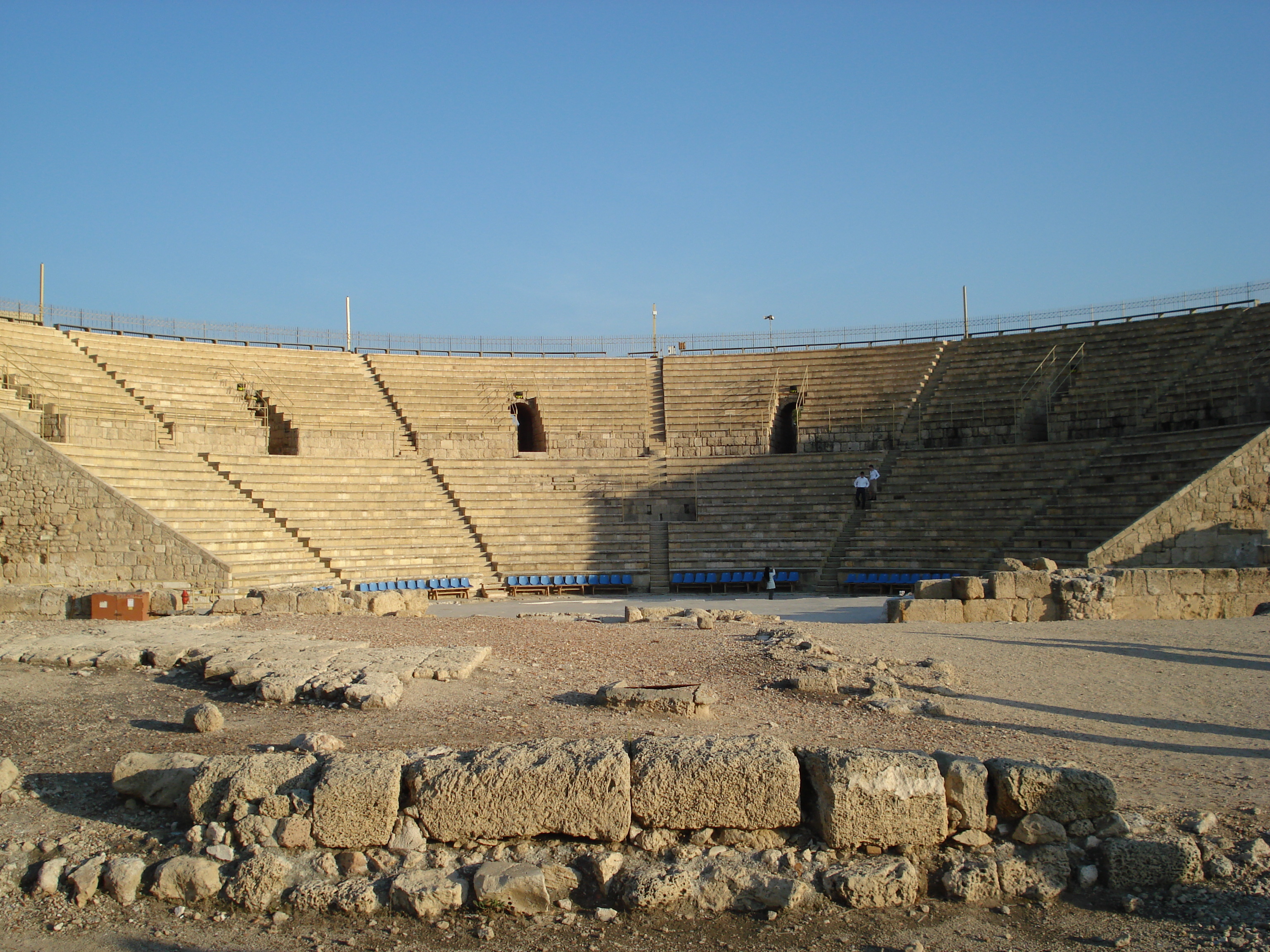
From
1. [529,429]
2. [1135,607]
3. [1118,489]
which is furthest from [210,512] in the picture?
[1118,489]

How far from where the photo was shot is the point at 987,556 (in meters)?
17.2

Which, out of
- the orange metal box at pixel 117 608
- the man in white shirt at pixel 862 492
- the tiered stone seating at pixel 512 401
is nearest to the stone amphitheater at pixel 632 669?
the man in white shirt at pixel 862 492

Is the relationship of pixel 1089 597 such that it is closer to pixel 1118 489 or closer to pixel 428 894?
pixel 1118 489

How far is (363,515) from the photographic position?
61.7 ft

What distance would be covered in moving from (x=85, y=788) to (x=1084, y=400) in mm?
20981

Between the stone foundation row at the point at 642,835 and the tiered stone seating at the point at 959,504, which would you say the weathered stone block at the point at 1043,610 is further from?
the stone foundation row at the point at 642,835

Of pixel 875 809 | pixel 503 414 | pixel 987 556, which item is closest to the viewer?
pixel 875 809

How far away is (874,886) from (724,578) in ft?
47.9

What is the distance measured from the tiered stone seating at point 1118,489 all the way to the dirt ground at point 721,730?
250 inches

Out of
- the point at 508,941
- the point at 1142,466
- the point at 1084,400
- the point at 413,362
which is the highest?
the point at 413,362

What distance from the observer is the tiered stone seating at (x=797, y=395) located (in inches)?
885

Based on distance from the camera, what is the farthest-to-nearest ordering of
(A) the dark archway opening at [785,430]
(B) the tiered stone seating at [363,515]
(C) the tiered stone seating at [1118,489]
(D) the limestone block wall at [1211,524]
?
(A) the dark archway opening at [785,430] < (B) the tiered stone seating at [363,515] < (C) the tiered stone seating at [1118,489] < (D) the limestone block wall at [1211,524]

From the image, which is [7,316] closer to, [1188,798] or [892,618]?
[892,618]

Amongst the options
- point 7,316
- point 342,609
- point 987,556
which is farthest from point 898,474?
point 7,316
